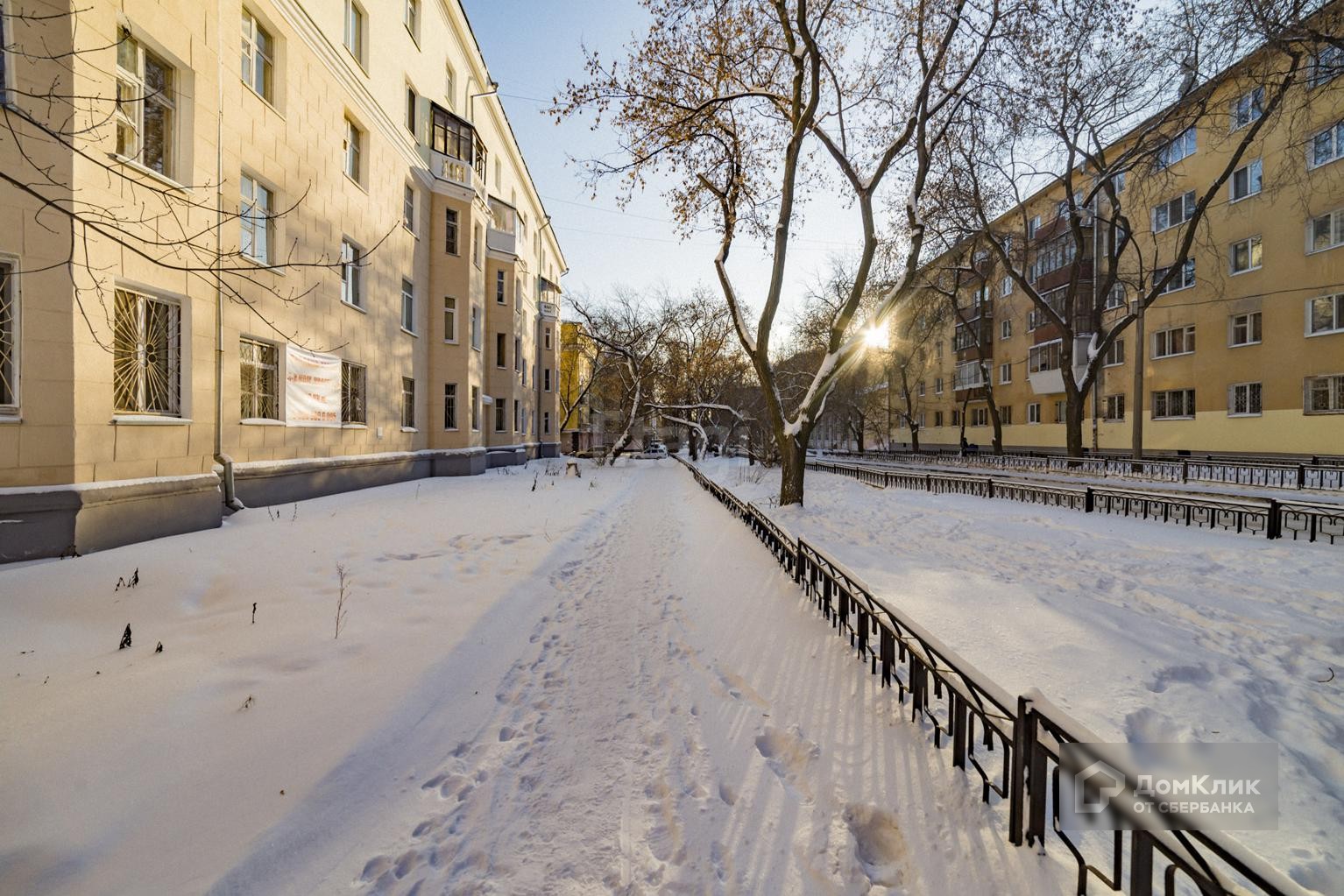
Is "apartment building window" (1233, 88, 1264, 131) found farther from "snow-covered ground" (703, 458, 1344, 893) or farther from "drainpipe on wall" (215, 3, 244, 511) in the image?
"drainpipe on wall" (215, 3, 244, 511)

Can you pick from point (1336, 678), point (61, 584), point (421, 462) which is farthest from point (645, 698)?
point (421, 462)

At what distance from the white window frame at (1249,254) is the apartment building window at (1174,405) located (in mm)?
4775

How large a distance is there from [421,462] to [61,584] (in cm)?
1197

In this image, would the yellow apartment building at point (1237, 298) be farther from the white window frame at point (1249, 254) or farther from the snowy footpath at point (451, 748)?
the snowy footpath at point (451, 748)

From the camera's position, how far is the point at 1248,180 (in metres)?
19.7

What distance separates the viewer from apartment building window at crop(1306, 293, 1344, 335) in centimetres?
1709

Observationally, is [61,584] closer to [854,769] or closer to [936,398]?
[854,769]

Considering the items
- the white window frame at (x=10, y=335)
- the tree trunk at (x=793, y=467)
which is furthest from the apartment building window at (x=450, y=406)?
the white window frame at (x=10, y=335)

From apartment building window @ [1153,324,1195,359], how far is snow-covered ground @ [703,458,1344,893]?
63.5ft

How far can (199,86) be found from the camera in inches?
309

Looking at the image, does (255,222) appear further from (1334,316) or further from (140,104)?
(1334,316)

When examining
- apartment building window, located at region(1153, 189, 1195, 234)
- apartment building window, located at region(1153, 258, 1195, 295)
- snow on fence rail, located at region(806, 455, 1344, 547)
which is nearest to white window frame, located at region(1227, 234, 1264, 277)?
apartment building window, located at region(1153, 258, 1195, 295)

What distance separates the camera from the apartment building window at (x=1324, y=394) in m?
17.2

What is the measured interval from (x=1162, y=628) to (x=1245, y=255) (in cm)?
2489
